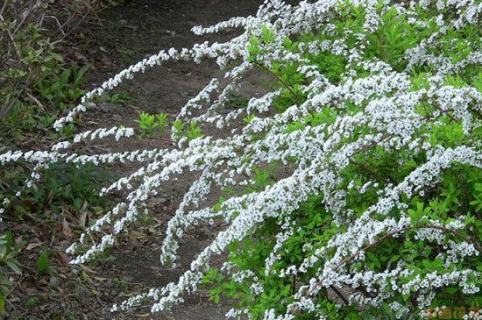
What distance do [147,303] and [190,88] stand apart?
9.22 feet

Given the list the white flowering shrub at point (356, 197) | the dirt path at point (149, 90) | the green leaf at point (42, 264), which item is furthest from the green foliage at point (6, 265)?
the white flowering shrub at point (356, 197)

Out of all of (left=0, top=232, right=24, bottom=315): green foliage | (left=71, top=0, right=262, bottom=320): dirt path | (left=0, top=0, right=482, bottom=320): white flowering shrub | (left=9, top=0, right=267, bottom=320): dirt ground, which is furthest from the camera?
(left=71, top=0, right=262, bottom=320): dirt path

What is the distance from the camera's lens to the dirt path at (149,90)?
16.2 ft

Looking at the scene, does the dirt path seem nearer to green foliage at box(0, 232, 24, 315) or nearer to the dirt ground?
the dirt ground

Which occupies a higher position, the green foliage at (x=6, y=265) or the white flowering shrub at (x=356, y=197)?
the white flowering shrub at (x=356, y=197)

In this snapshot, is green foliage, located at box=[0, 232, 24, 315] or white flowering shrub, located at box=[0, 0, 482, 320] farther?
green foliage, located at box=[0, 232, 24, 315]

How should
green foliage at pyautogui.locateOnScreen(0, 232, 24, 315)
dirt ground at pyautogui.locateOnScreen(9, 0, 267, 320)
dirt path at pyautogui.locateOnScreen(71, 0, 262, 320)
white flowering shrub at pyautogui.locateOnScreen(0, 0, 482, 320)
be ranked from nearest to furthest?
white flowering shrub at pyautogui.locateOnScreen(0, 0, 482, 320), green foliage at pyautogui.locateOnScreen(0, 232, 24, 315), dirt ground at pyautogui.locateOnScreen(9, 0, 267, 320), dirt path at pyautogui.locateOnScreen(71, 0, 262, 320)

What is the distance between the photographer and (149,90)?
7207mm

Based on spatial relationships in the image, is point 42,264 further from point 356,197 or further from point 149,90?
point 149,90

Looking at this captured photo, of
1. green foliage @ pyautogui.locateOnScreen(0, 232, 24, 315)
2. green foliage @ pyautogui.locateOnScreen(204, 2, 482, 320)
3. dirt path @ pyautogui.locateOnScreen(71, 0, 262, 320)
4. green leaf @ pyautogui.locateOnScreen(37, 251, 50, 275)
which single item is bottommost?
dirt path @ pyautogui.locateOnScreen(71, 0, 262, 320)

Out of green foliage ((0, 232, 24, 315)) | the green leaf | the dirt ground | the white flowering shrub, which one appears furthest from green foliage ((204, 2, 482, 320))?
the green leaf

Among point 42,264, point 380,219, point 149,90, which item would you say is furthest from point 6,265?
point 149,90

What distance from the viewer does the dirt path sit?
495 centimetres

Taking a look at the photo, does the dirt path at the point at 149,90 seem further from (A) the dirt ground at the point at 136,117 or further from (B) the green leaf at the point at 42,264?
(B) the green leaf at the point at 42,264
